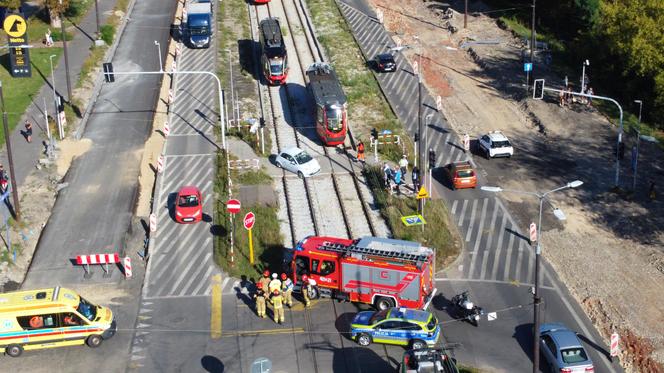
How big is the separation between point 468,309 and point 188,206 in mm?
17551

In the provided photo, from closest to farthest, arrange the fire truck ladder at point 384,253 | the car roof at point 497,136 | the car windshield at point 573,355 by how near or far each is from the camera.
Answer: the car windshield at point 573,355 → the fire truck ladder at point 384,253 → the car roof at point 497,136

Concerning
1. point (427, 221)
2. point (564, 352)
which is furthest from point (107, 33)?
point (564, 352)

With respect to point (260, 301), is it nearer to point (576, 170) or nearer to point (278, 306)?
point (278, 306)

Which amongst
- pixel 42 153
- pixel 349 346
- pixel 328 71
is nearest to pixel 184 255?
pixel 349 346

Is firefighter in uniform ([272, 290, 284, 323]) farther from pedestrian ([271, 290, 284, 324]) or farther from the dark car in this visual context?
the dark car

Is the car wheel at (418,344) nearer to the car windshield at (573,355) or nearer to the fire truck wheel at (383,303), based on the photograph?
the fire truck wheel at (383,303)

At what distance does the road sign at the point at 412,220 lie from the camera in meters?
47.5

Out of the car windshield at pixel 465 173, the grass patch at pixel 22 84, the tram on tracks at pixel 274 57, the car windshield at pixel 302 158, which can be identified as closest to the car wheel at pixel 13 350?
the car windshield at pixel 302 158

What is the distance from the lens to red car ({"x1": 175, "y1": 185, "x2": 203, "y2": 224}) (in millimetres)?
47812

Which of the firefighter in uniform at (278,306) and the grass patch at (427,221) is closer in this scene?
the firefighter in uniform at (278,306)

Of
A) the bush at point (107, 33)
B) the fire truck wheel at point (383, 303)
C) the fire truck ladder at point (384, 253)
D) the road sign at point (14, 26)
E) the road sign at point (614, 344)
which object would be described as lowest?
the road sign at point (614, 344)

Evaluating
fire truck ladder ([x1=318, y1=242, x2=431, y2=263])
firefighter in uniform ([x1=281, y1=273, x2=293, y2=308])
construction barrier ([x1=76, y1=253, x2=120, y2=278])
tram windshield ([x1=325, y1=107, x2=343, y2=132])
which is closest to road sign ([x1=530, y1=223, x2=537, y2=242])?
fire truck ladder ([x1=318, y1=242, x2=431, y2=263])

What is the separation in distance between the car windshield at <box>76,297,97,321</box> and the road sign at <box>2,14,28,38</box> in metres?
32.4

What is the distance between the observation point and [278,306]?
38.7m
